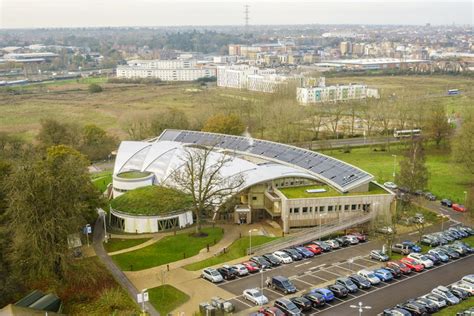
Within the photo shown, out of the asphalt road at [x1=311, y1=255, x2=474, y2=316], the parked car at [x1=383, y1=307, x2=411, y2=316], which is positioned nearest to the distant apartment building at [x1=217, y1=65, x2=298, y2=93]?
the asphalt road at [x1=311, y1=255, x2=474, y2=316]

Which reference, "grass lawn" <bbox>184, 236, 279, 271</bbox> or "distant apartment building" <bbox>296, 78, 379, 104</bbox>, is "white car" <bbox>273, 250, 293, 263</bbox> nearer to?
"grass lawn" <bbox>184, 236, 279, 271</bbox>

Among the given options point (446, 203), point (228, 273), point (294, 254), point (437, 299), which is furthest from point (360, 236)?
point (446, 203)

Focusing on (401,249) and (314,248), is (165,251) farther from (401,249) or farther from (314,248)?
(401,249)

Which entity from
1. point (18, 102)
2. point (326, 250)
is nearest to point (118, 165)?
point (326, 250)

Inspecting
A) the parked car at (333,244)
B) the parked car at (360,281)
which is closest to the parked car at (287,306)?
the parked car at (360,281)

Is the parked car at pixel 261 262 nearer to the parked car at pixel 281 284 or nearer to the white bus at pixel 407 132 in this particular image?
the parked car at pixel 281 284
